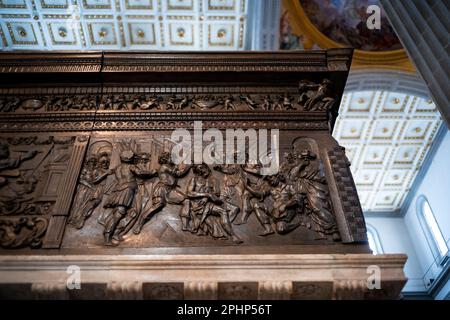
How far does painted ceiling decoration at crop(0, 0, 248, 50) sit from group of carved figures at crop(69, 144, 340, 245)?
8.41 meters

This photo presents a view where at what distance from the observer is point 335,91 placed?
243 inches

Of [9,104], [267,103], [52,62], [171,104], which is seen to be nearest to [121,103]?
[171,104]

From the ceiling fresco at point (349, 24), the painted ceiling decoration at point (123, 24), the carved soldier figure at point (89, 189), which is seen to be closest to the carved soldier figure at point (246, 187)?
the carved soldier figure at point (89, 189)

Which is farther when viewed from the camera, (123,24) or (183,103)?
(123,24)

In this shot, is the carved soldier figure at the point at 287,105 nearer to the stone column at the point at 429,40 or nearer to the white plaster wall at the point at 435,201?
the stone column at the point at 429,40

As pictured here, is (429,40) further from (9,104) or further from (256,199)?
Result: (9,104)

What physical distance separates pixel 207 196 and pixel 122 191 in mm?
1028

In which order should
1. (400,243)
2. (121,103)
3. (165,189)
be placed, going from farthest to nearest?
1. (400,243)
2. (121,103)
3. (165,189)

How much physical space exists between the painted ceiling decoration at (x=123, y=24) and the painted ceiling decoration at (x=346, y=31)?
74.3 inches

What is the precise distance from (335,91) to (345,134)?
994 centimetres

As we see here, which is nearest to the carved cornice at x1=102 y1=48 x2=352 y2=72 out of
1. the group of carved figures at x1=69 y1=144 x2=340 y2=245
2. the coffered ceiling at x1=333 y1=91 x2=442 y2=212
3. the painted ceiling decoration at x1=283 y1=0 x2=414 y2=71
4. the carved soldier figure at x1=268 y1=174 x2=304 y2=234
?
the group of carved figures at x1=69 y1=144 x2=340 y2=245

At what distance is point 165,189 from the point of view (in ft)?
16.1

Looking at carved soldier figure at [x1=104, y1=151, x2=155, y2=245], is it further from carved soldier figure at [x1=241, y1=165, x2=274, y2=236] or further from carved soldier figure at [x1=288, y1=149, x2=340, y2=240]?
carved soldier figure at [x1=288, y1=149, x2=340, y2=240]

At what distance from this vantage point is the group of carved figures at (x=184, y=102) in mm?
5797
